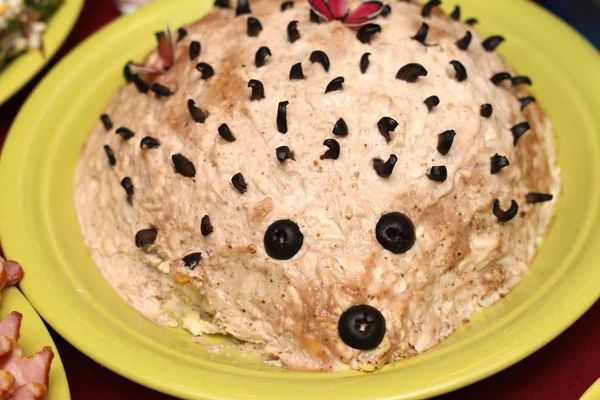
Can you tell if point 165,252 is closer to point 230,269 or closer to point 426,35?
point 230,269

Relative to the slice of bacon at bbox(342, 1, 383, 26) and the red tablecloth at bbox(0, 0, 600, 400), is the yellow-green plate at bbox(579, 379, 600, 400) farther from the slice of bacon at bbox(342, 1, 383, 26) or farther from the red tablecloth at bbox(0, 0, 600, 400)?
the slice of bacon at bbox(342, 1, 383, 26)

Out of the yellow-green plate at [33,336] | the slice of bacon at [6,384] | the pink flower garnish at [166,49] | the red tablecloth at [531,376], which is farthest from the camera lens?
the pink flower garnish at [166,49]

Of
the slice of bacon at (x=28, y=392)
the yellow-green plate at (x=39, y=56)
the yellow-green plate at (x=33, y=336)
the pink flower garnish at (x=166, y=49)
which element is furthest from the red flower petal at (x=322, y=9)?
the slice of bacon at (x=28, y=392)

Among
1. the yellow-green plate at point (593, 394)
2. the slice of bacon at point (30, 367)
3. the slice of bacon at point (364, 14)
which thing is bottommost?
the slice of bacon at point (30, 367)

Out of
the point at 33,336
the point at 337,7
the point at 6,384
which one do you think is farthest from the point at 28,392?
the point at 337,7

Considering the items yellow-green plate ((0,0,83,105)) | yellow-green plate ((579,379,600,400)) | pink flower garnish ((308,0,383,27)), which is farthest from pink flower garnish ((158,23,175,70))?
yellow-green plate ((579,379,600,400))

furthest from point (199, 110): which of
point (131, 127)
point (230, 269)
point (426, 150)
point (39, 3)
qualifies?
point (39, 3)

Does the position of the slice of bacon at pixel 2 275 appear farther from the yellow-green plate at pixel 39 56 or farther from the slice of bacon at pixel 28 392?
the yellow-green plate at pixel 39 56
